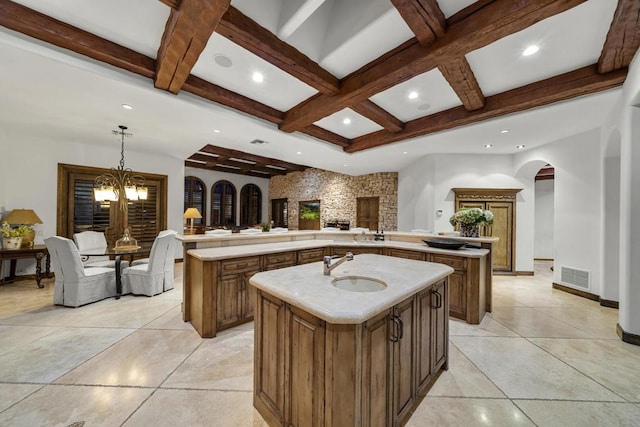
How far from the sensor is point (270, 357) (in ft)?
5.03

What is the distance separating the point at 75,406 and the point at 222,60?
10.7 ft

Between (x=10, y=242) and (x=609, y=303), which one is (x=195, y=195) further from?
(x=609, y=303)

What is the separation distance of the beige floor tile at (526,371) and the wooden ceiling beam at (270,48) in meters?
3.32

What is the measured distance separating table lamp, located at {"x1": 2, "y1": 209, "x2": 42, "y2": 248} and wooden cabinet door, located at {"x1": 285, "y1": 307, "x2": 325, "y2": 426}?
19.8ft

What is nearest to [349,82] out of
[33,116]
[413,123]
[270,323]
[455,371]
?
[413,123]

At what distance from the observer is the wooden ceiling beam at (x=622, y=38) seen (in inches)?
76.6

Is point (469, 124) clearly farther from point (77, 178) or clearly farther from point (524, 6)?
Result: point (77, 178)

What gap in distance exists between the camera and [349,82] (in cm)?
297

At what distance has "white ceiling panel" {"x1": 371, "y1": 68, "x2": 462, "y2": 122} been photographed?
123 inches

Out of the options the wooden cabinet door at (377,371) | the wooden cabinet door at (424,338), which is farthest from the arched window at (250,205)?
the wooden cabinet door at (377,371)

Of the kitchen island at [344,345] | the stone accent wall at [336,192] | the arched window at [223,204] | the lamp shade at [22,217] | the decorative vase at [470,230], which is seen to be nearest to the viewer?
the kitchen island at [344,345]

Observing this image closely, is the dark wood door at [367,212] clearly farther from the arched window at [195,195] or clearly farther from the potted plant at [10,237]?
the potted plant at [10,237]

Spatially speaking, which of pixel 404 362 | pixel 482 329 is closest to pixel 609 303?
pixel 482 329

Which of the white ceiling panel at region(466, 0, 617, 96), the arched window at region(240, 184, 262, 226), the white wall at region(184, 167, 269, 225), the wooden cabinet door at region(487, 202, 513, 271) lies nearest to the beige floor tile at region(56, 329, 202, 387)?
the white ceiling panel at region(466, 0, 617, 96)
